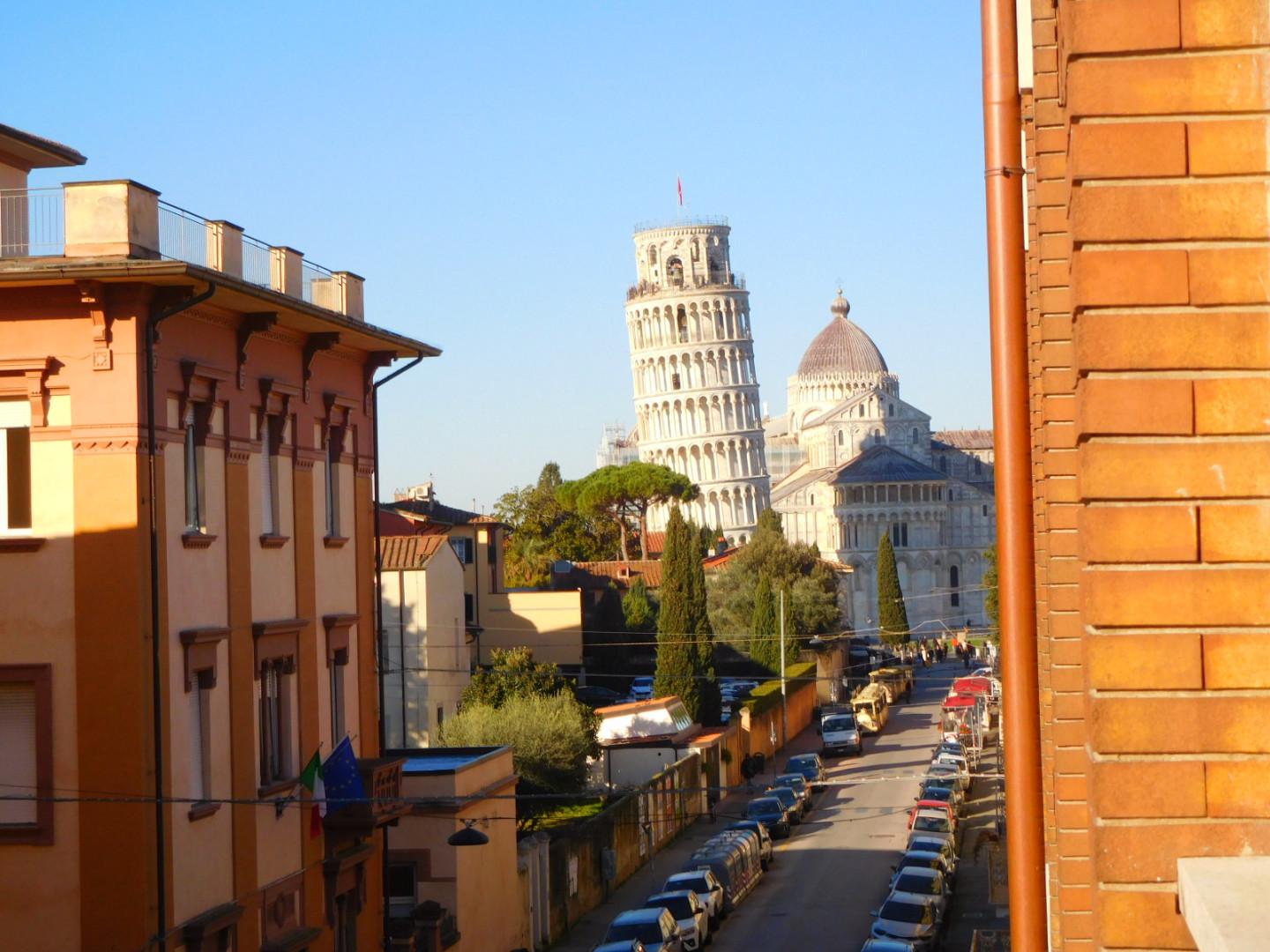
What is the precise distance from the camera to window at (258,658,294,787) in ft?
67.1

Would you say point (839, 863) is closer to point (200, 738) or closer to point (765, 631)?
point (200, 738)

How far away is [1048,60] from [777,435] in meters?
192

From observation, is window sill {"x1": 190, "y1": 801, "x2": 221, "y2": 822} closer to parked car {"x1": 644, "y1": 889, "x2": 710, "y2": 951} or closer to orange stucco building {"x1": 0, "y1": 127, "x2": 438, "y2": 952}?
orange stucco building {"x1": 0, "y1": 127, "x2": 438, "y2": 952}

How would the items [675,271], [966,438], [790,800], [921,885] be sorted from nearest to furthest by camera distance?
[921,885]
[790,800]
[675,271]
[966,438]

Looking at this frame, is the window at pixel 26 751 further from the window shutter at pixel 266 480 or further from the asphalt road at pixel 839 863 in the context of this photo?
the asphalt road at pixel 839 863

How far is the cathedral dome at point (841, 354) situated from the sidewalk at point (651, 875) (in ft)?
399

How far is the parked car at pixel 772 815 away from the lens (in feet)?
146

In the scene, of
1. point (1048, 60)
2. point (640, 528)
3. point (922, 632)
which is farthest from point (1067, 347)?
point (922, 632)

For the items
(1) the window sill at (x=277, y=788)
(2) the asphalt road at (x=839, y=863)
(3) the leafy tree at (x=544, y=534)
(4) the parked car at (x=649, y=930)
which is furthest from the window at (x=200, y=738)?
(3) the leafy tree at (x=544, y=534)

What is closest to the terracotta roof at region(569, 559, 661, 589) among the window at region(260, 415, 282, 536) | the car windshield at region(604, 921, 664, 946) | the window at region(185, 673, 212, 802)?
the car windshield at region(604, 921, 664, 946)

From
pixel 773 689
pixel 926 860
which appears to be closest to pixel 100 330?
pixel 926 860

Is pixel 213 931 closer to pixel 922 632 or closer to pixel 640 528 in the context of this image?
pixel 640 528

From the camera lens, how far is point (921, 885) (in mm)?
31594

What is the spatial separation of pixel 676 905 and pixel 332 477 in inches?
A: 441
